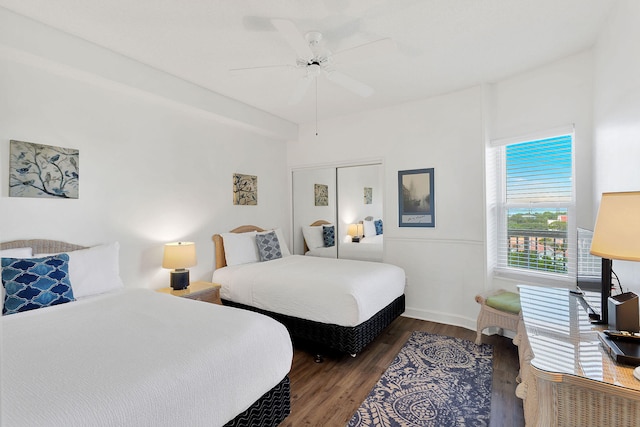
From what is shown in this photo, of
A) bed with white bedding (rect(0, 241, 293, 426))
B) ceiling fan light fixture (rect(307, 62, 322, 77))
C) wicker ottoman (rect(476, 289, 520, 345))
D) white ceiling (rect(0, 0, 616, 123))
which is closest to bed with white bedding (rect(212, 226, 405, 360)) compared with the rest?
wicker ottoman (rect(476, 289, 520, 345))

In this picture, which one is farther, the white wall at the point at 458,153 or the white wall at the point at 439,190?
the white wall at the point at 439,190

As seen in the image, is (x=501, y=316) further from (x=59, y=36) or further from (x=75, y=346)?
(x=59, y=36)

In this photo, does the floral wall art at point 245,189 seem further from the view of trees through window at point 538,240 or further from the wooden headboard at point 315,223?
the view of trees through window at point 538,240

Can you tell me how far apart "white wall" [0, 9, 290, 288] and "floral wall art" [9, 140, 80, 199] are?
49 millimetres

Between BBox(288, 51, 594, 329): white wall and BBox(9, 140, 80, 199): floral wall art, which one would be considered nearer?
BBox(9, 140, 80, 199): floral wall art

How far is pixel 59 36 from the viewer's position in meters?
2.28

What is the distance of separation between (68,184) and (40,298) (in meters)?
1.02

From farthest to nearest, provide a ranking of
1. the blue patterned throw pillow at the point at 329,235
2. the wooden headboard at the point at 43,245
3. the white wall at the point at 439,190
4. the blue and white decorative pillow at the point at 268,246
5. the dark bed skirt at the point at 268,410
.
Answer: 1. the blue patterned throw pillow at the point at 329,235
2. the blue and white decorative pillow at the point at 268,246
3. the white wall at the point at 439,190
4. the wooden headboard at the point at 43,245
5. the dark bed skirt at the point at 268,410

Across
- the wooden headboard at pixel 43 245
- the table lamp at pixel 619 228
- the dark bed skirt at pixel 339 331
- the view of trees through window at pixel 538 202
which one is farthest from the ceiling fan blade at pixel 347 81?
the wooden headboard at pixel 43 245

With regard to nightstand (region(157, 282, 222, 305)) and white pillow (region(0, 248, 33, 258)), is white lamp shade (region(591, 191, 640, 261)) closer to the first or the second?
nightstand (region(157, 282, 222, 305))

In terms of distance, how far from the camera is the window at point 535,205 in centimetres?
298

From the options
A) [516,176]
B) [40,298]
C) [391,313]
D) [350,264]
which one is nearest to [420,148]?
[516,176]

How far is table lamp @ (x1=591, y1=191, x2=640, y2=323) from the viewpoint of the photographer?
1.18m

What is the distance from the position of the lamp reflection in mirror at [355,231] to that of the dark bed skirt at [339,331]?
54.0 inches
